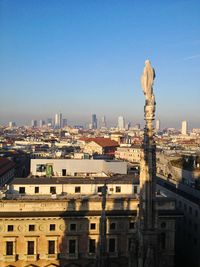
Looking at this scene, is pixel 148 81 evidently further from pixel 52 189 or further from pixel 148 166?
pixel 52 189

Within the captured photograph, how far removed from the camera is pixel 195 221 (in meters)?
25.6

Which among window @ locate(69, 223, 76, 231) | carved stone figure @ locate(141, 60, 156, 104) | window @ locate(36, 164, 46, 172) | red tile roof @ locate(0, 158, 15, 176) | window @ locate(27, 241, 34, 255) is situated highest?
carved stone figure @ locate(141, 60, 156, 104)

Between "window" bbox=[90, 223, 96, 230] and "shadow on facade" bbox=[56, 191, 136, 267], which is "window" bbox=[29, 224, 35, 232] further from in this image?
"window" bbox=[90, 223, 96, 230]

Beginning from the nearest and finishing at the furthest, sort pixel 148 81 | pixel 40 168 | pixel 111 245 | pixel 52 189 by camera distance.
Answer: pixel 148 81, pixel 111 245, pixel 52 189, pixel 40 168

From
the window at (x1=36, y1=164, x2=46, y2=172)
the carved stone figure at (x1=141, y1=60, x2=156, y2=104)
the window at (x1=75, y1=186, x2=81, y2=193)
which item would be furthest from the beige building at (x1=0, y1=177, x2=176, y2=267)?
the carved stone figure at (x1=141, y1=60, x2=156, y2=104)

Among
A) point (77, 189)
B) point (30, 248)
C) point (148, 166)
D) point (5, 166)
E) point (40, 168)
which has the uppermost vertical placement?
point (148, 166)

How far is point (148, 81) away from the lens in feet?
30.5

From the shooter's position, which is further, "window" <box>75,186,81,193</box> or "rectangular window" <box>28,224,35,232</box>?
"window" <box>75,186,81,193</box>

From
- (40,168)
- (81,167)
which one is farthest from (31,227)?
(40,168)

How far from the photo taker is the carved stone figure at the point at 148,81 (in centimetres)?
923

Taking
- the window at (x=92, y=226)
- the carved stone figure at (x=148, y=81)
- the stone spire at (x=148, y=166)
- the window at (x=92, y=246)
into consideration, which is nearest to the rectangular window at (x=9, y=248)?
the window at (x=92, y=246)

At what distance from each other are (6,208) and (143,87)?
1473 cm

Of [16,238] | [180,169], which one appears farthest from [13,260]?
[180,169]

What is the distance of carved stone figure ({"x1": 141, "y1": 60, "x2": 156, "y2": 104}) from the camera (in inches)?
364
